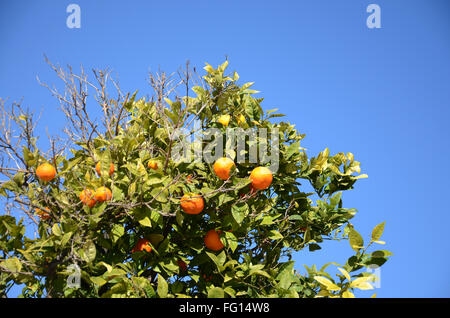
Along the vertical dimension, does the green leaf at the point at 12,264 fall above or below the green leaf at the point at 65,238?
below

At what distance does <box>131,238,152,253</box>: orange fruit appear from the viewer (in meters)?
2.55

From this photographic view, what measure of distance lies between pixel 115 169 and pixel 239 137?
0.91m

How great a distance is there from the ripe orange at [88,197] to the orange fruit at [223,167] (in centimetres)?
78

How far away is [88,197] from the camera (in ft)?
7.79

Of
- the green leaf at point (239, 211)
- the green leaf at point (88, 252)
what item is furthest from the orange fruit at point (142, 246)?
the green leaf at point (239, 211)

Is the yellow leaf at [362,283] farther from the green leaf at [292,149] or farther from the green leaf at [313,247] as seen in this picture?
the green leaf at [292,149]

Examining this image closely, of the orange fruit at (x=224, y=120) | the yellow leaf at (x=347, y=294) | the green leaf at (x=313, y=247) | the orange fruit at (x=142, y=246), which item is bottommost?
the yellow leaf at (x=347, y=294)

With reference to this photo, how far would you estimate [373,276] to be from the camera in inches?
85.5

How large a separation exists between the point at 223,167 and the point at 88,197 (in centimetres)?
85

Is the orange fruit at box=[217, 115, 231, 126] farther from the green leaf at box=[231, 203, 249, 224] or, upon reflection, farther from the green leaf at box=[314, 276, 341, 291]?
the green leaf at box=[314, 276, 341, 291]

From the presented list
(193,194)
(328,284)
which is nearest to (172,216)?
(193,194)

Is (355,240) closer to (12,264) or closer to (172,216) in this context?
(172,216)

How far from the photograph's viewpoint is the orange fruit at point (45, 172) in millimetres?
2498
